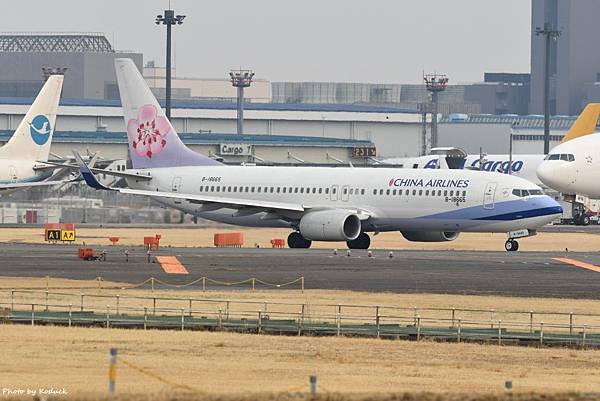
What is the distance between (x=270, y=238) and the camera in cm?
9894

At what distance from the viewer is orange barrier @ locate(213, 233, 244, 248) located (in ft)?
299

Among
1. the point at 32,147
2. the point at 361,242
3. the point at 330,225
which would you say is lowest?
the point at 361,242

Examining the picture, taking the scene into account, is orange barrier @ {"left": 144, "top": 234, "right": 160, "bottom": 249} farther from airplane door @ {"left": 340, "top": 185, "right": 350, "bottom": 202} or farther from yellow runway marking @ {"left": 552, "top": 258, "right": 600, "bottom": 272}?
yellow runway marking @ {"left": 552, "top": 258, "right": 600, "bottom": 272}

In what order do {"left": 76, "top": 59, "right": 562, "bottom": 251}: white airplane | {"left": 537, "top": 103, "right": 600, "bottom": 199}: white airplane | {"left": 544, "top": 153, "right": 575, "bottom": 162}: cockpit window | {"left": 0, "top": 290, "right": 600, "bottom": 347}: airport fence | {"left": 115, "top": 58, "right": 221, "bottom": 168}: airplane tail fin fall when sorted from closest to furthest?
{"left": 0, "top": 290, "right": 600, "bottom": 347}: airport fence → {"left": 76, "top": 59, "right": 562, "bottom": 251}: white airplane → {"left": 537, "top": 103, "right": 600, "bottom": 199}: white airplane → {"left": 544, "top": 153, "right": 575, "bottom": 162}: cockpit window → {"left": 115, "top": 58, "right": 221, "bottom": 168}: airplane tail fin

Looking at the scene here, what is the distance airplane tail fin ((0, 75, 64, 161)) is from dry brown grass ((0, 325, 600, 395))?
4965 cm

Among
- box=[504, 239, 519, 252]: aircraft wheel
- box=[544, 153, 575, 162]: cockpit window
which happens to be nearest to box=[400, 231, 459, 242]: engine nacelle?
box=[504, 239, 519, 252]: aircraft wheel

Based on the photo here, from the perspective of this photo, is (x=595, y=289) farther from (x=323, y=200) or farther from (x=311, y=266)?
(x=323, y=200)

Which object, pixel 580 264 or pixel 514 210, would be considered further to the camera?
pixel 514 210

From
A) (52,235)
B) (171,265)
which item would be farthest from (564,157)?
(171,265)

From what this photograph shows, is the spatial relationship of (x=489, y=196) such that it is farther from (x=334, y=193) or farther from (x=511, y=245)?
(x=334, y=193)

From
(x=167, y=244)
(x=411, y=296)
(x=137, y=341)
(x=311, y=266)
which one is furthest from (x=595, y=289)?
(x=167, y=244)

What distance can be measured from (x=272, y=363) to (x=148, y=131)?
52.8 m

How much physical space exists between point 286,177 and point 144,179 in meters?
9.00

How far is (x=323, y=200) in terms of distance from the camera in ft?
289
